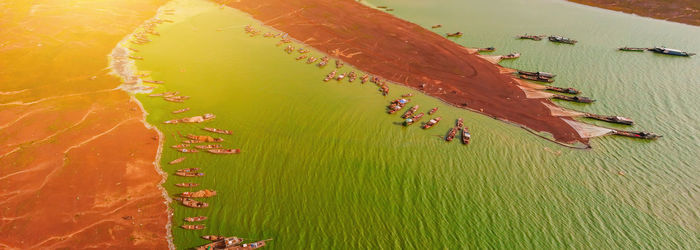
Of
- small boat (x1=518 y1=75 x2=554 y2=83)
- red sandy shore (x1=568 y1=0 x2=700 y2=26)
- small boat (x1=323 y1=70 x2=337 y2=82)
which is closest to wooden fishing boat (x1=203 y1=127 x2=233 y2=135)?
small boat (x1=323 y1=70 x2=337 y2=82)

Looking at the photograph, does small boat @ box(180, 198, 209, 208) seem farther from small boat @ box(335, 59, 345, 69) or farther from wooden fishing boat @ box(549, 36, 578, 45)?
wooden fishing boat @ box(549, 36, 578, 45)

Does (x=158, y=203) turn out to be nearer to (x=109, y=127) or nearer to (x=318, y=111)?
(x=109, y=127)

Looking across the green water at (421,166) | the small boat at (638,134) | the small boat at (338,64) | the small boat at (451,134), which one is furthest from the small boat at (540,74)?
the small boat at (338,64)

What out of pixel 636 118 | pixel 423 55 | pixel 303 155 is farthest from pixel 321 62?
pixel 636 118

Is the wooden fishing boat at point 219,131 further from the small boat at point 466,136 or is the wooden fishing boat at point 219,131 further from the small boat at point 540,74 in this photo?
the small boat at point 540,74

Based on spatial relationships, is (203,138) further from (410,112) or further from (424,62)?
(424,62)
